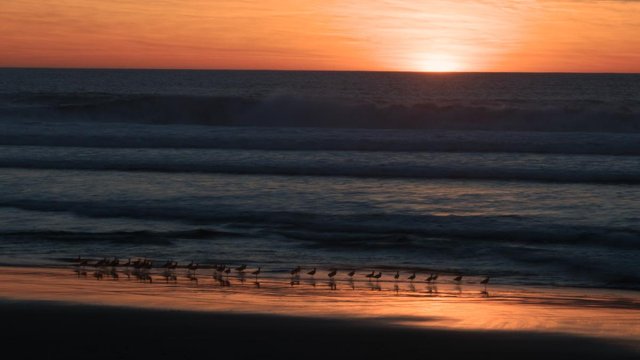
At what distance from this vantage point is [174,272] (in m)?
12.6

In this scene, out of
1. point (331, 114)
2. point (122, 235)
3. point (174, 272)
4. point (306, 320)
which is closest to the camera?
point (306, 320)

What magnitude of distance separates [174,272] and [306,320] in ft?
12.8

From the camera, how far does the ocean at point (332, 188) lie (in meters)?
14.5


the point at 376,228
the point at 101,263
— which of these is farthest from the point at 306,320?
the point at 376,228

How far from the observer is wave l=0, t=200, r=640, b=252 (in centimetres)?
1559

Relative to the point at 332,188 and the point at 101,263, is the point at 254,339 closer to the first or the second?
the point at 101,263

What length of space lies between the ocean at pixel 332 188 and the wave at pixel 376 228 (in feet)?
0.16

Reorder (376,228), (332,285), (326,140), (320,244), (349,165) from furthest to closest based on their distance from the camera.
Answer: (326,140) < (349,165) < (376,228) < (320,244) < (332,285)

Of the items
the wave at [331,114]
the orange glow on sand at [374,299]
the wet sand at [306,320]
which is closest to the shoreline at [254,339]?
the wet sand at [306,320]

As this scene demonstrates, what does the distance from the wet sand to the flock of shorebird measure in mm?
363

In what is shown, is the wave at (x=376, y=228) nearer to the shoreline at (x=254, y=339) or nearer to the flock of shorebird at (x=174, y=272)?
the flock of shorebird at (x=174, y=272)

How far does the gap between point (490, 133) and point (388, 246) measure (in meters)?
25.8

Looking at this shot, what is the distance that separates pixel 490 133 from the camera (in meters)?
40.2

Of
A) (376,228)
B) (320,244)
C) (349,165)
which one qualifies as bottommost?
(320,244)
